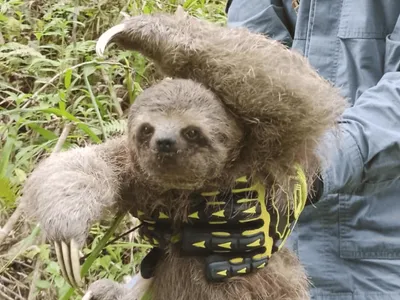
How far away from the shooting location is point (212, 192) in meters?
1.28

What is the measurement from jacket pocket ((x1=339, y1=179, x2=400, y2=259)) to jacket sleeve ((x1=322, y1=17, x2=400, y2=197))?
0.10 m

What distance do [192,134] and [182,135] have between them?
0.9 inches

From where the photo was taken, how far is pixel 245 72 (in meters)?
1.21

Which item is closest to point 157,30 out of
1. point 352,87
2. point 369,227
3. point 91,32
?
point 352,87

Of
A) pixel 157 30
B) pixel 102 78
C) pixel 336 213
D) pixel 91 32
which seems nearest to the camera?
pixel 157 30

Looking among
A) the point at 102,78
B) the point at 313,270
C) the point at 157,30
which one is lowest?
the point at 102,78

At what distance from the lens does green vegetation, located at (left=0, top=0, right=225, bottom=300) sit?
2172mm

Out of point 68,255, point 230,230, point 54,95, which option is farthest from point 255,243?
point 54,95

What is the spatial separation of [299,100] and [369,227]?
65cm

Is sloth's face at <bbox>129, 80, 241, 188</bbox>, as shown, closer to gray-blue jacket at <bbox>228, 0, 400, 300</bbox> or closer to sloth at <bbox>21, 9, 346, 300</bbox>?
sloth at <bbox>21, 9, 346, 300</bbox>

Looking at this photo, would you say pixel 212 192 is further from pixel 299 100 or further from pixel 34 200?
pixel 34 200

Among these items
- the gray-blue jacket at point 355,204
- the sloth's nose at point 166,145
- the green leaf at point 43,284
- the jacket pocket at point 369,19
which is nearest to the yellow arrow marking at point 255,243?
the sloth's nose at point 166,145

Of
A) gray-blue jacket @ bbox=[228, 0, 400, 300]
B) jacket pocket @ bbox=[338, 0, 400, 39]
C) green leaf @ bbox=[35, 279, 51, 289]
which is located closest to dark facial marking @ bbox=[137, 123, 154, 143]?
gray-blue jacket @ bbox=[228, 0, 400, 300]

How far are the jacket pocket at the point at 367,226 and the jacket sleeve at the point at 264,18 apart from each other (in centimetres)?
54
